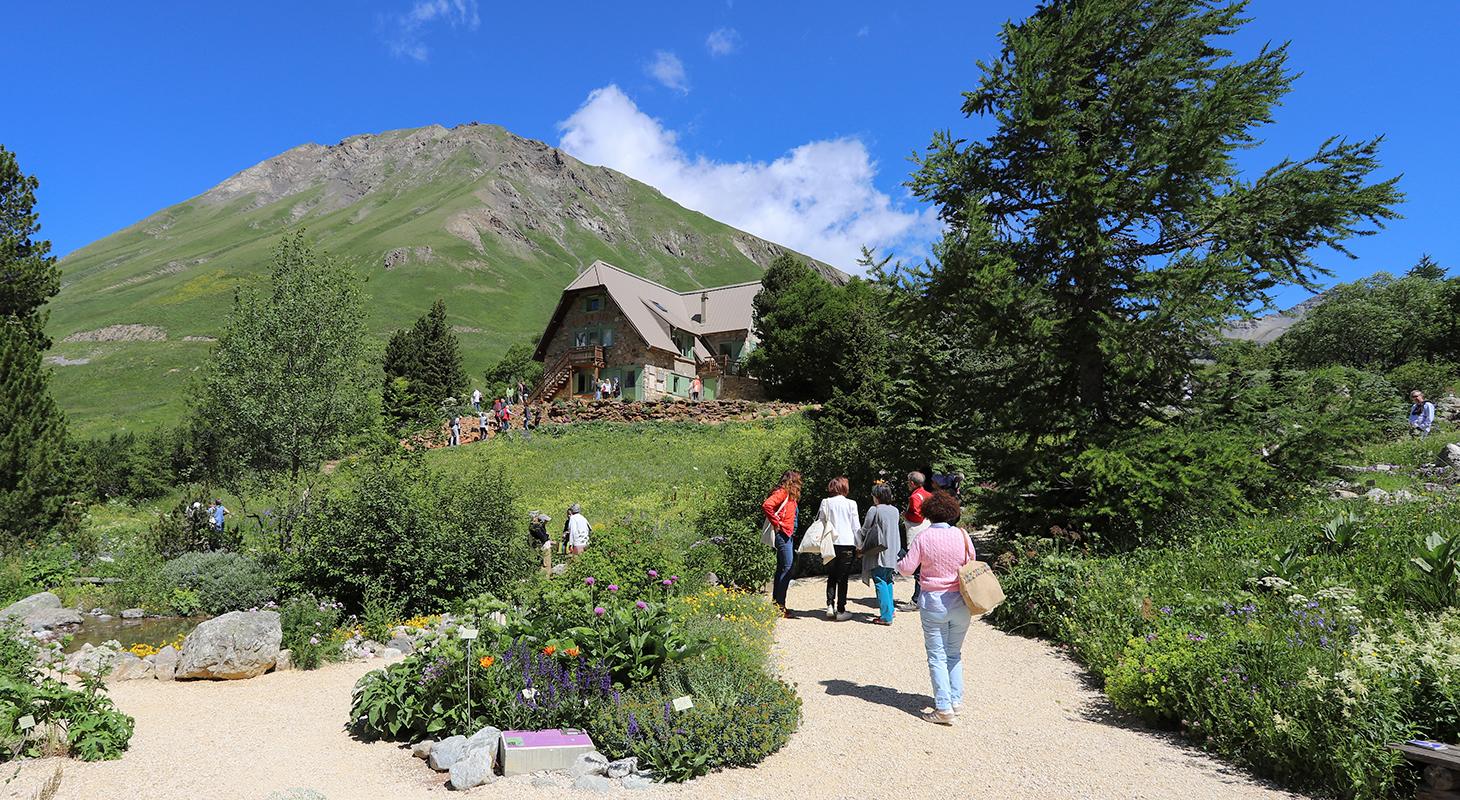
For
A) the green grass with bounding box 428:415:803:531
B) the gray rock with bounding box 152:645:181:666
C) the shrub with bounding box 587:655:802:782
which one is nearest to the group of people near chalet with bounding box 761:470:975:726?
the shrub with bounding box 587:655:802:782

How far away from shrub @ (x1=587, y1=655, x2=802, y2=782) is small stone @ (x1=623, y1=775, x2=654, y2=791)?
0.28 feet

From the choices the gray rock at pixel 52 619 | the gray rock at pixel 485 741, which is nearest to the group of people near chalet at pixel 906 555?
the gray rock at pixel 485 741

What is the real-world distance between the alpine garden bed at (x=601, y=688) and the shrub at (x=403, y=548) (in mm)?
4325

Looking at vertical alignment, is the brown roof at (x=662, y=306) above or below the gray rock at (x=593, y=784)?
above

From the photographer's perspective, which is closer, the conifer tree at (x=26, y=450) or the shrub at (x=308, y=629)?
the shrub at (x=308, y=629)

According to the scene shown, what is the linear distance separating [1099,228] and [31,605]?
17.8 metres

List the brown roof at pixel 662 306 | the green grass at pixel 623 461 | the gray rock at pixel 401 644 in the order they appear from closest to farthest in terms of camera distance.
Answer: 1. the gray rock at pixel 401 644
2. the green grass at pixel 623 461
3. the brown roof at pixel 662 306

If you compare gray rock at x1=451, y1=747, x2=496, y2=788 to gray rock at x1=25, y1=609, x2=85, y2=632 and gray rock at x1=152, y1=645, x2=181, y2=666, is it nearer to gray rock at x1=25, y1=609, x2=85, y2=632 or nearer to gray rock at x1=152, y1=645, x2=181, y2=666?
gray rock at x1=152, y1=645, x2=181, y2=666

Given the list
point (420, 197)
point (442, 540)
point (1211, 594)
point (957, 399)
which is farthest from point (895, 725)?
point (420, 197)

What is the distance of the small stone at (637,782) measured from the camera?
4.93 metres

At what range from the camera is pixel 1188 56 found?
35.2ft

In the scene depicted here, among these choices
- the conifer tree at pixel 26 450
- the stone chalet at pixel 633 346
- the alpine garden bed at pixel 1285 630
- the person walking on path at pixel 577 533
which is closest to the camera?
the alpine garden bed at pixel 1285 630

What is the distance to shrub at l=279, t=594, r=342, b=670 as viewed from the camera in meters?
8.76

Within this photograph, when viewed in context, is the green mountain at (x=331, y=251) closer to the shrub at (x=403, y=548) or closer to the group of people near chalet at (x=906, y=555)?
the shrub at (x=403, y=548)
